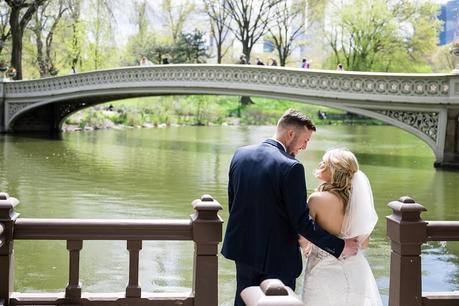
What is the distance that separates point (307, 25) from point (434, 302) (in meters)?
51.9

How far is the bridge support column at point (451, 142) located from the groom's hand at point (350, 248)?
16.2 metres

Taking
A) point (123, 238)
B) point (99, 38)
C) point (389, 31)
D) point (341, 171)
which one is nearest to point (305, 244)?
point (341, 171)

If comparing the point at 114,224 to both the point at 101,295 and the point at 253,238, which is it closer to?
the point at 101,295

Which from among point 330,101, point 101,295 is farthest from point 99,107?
point 101,295

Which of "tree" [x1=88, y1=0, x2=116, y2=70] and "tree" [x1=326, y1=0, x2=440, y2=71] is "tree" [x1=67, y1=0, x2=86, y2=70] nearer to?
"tree" [x1=88, y1=0, x2=116, y2=70]

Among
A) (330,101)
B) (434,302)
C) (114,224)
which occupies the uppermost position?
(330,101)

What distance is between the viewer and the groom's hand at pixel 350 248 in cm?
364

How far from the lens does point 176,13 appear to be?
195 ft

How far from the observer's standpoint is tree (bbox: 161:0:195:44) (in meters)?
56.4

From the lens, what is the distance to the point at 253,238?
3.66m

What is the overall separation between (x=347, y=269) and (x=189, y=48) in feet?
160

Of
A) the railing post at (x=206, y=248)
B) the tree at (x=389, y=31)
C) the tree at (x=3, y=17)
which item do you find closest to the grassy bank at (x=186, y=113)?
the tree at (x=389, y=31)

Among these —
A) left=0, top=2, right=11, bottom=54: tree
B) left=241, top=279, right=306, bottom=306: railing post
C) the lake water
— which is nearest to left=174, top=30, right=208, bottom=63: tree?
left=0, top=2, right=11, bottom=54: tree

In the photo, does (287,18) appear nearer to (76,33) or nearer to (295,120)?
(76,33)
